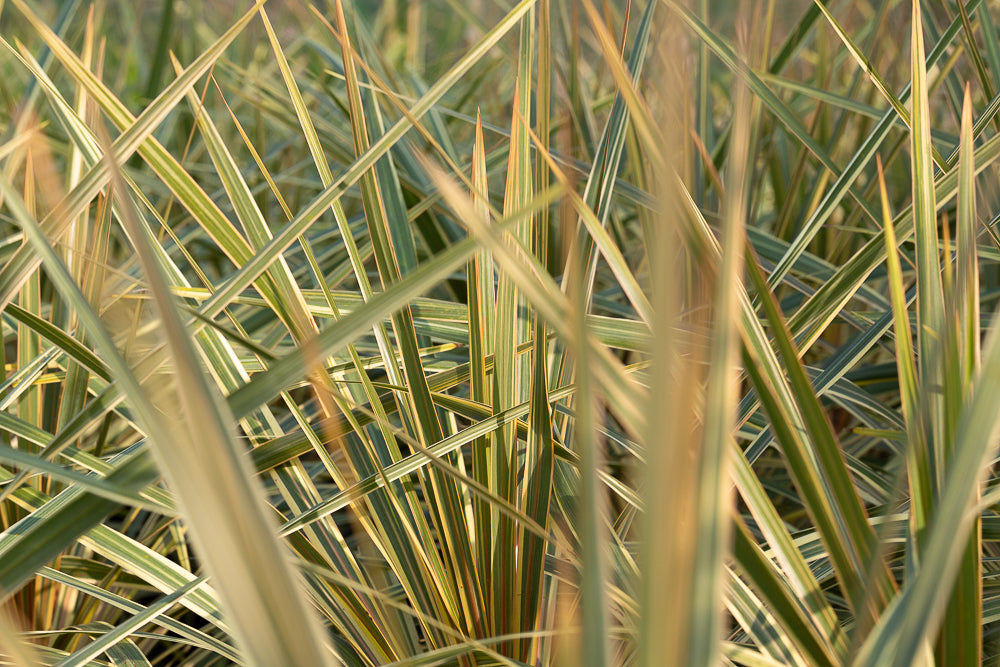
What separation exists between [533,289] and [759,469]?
557 mm

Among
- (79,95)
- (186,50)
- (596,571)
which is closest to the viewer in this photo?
(596,571)

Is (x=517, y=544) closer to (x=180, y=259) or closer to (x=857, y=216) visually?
(x=857, y=216)

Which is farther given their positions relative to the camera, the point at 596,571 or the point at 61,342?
the point at 61,342

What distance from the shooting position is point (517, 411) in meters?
0.45

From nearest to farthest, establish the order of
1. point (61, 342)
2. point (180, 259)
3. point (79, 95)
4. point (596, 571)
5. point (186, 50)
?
1. point (596, 571)
2. point (61, 342)
3. point (79, 95)
4. point (180, 259)
5. point (186, 50)

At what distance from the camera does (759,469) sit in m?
0.80

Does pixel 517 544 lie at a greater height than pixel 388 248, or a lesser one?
lesser

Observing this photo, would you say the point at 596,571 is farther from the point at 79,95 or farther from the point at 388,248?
the point at 79,95

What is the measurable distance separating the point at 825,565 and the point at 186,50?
1645 millimetres

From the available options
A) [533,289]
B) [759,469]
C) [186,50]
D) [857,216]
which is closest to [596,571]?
[533,289]

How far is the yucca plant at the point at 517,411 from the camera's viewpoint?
0.82 ft

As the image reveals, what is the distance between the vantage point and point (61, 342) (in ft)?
1.49

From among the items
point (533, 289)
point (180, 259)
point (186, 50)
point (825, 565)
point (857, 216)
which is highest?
point (186, 50)

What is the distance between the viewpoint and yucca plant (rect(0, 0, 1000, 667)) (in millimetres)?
251
